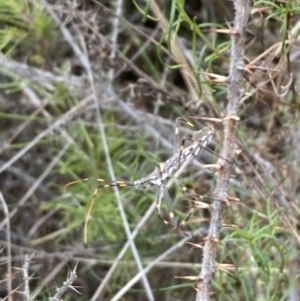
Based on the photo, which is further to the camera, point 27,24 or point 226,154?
point 27,24

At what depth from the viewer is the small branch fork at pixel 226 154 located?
58cm

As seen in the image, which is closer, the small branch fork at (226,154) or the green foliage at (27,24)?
the small branch fork at (226,154)

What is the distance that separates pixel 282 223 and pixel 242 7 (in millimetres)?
372

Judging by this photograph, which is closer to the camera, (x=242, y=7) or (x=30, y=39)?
(x=242, y=7)

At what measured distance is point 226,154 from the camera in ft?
1.99

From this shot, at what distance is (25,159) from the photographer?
1399mm

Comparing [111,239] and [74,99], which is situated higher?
[74,99]

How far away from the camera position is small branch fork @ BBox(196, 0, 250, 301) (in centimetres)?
58

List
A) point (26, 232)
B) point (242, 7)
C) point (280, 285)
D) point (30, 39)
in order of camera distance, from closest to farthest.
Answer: point (242, 7) < point (280, 285) < point (30, 39) < point (26, 232)

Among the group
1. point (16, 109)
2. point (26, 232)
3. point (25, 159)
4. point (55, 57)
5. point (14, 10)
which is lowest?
point (26, 232)

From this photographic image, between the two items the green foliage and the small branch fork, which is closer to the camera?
the small branch fork

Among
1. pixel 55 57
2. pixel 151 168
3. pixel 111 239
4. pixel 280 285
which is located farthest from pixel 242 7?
pixel 55 57

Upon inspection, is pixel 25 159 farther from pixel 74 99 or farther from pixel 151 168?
pixel 151 168

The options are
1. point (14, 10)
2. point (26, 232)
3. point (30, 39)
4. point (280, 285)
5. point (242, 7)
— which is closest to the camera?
point (242, 7)
